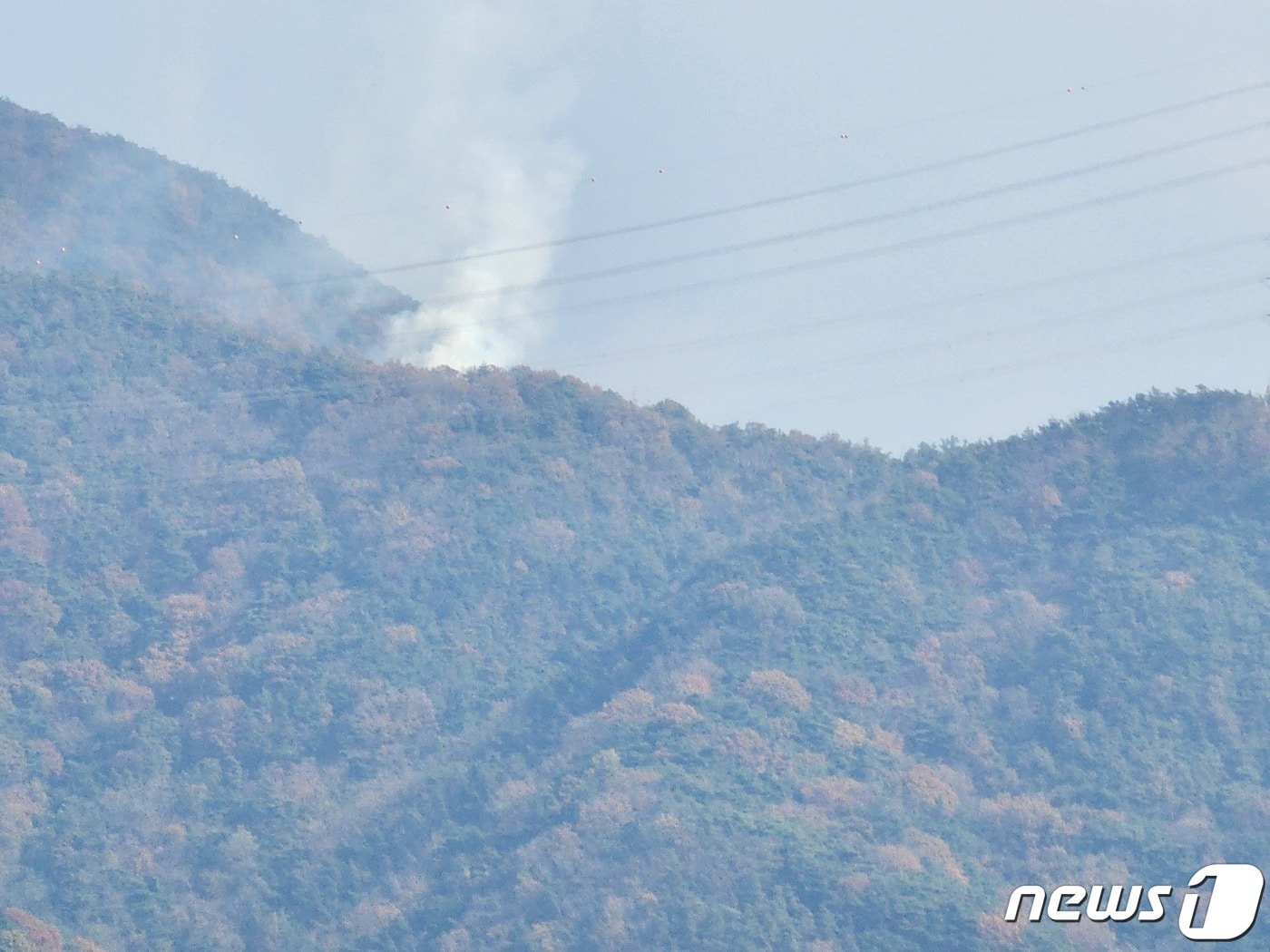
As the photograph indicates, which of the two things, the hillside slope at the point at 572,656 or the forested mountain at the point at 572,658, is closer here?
the forested mountain at the point at 572,658

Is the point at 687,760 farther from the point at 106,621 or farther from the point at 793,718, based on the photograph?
the point at 106,621

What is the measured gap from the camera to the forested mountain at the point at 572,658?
62906mm

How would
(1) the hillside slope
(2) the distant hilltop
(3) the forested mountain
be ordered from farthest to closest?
(2) the distant hilltop, (1) the hillside slope, (3) the forested mountain

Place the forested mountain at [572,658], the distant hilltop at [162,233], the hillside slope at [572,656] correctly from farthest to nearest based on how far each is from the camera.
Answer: the distant hilltop at [162,233]
the hillside slope at [572,656]
the forested mountain at [572,658]

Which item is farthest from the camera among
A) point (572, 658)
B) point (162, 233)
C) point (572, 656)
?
point (162, 233)

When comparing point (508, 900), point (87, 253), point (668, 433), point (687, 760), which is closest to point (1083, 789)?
point (687, 760)

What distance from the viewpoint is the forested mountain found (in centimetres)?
6291

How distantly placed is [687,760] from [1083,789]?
13.0m

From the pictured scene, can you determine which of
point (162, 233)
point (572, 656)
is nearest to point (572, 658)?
point (572, 656)

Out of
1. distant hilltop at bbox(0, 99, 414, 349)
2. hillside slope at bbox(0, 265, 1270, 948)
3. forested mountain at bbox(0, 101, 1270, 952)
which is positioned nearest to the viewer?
forested mountain at bbox(0, 101, 1270, 952)

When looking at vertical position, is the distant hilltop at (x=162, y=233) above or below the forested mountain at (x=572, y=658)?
above

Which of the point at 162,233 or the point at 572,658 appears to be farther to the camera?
the point at 162,233

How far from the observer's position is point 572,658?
79.9 metres

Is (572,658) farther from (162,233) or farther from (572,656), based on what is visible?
(162,233)
